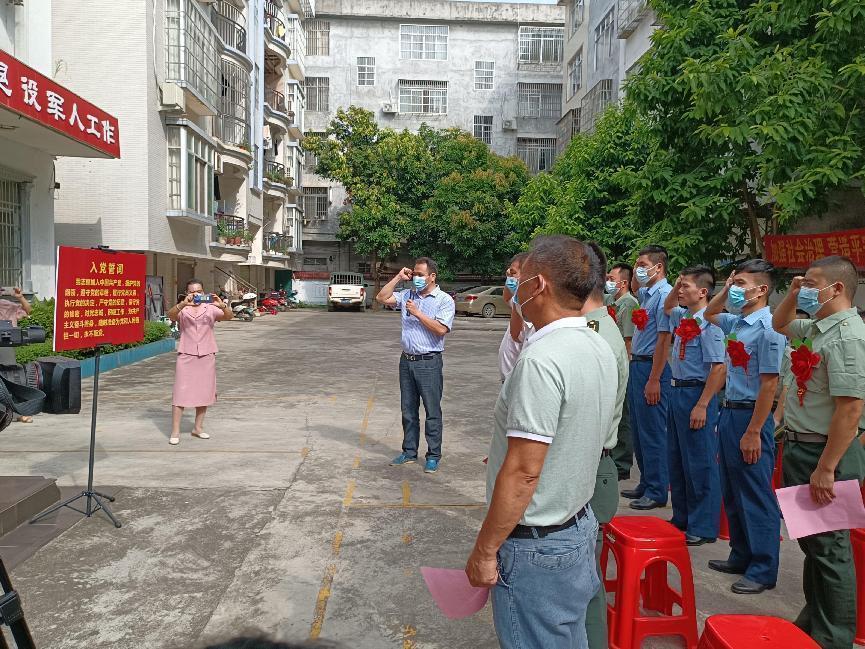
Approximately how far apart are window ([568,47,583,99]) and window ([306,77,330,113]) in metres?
13.8

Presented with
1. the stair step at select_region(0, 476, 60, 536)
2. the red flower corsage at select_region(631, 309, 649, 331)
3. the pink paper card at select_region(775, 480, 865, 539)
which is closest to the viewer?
the pink paper card at select_region(775, 480, 865, 539)

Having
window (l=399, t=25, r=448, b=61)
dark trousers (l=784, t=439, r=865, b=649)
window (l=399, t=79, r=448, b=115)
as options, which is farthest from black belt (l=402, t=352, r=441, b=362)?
window (l=399, t=25, r=448, b=61)

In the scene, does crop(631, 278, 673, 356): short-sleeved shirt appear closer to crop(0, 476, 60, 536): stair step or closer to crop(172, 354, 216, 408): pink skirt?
crop(172, 354, 216, 408): pink skirt

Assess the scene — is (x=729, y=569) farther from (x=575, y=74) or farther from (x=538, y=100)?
(x=538, y=100)

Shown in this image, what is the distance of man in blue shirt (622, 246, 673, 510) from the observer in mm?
4863

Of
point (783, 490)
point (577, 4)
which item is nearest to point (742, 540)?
point (783, 490)

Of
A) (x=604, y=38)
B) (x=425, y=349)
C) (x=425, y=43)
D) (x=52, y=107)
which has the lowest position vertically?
(x=425, y=349)

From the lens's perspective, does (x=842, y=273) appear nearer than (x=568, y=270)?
No

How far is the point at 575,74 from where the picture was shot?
28.0 metres

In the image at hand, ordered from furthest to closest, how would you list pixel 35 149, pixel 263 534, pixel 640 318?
pixel 35 149 → pixel 640 318 → pixel 263 534

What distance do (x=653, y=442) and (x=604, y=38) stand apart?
69.5 ft

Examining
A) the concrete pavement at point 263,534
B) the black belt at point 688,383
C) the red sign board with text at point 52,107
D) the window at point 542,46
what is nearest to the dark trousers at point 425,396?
the concrete pavement at point 263,534

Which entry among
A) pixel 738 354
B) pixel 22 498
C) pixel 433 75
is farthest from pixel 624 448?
pixel 433 75

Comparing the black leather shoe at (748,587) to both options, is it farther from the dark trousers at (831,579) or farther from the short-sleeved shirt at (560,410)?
the short-sleeved shirt at (560,410)
